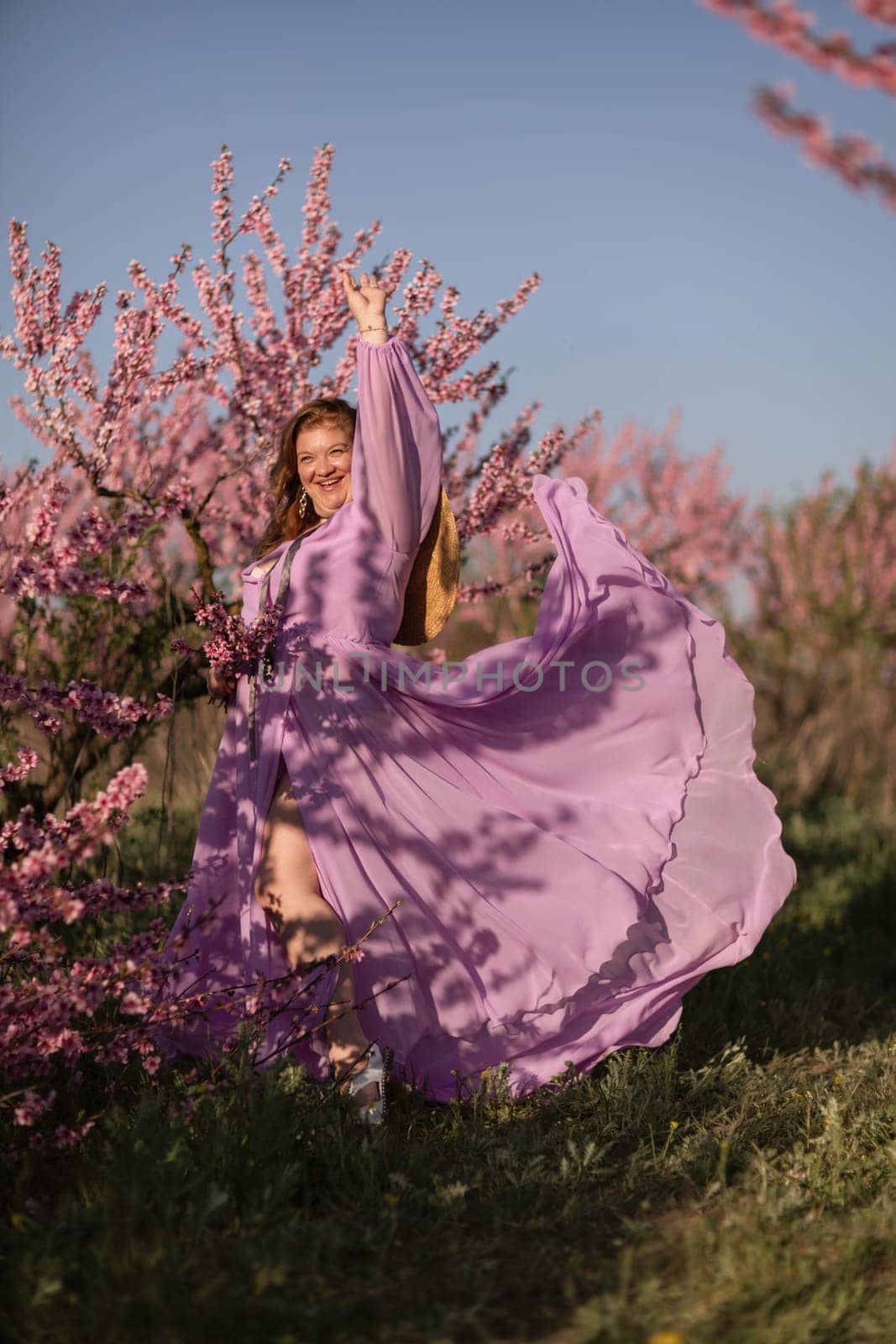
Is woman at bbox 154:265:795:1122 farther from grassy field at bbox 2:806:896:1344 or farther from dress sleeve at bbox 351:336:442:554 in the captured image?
grassy field at bbox 2:806:896:1344

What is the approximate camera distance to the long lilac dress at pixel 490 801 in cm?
319

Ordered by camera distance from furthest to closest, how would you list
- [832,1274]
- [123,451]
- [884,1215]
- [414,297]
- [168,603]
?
[123,451]
[414,297]
[168,603]
[884,1215]
[832,1274]

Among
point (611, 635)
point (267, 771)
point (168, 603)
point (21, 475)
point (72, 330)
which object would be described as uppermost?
point (72, 330)

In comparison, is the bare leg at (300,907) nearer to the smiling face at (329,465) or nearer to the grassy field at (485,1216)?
the grassy field at (485,1216)

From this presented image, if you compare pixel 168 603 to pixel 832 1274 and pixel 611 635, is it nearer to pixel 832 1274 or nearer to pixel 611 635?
pixel 611 635

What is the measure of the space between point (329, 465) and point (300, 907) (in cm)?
127

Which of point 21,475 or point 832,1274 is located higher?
point 21,475

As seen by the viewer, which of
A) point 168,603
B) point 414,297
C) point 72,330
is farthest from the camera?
point 414,297

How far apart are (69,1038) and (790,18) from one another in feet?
7.66

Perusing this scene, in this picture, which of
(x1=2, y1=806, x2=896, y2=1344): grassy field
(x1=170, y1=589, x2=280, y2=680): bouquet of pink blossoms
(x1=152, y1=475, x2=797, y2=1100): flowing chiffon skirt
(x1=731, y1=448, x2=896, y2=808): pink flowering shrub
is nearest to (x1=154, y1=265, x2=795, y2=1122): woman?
(x1=152, y1=475, x2=797, y2=1100): flowing chiffon skirt

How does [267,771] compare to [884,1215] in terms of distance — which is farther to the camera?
[267,771]

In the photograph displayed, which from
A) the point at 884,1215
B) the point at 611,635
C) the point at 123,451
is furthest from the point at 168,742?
the point at 884,1215

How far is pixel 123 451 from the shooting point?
5.96 m

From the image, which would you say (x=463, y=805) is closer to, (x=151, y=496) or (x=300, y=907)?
(x=300, y=907)
